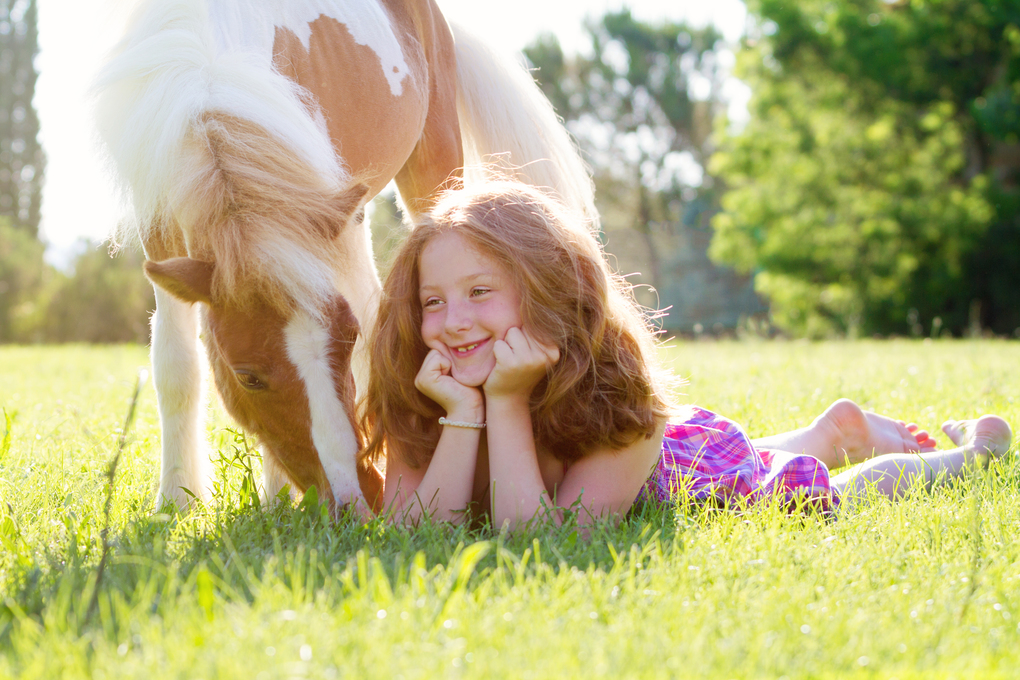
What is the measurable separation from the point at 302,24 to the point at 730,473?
215 cm

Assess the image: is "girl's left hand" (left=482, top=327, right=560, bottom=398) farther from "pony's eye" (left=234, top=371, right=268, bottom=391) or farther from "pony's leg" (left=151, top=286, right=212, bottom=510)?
"pony's leg" (left=151, top=286, right=212, bottom=510)

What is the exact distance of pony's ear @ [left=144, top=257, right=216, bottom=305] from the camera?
1988 mm

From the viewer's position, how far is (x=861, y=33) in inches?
545

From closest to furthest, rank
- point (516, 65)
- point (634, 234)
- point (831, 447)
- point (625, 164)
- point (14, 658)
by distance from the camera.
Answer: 1. point (14, 658)
2. point (831, 447)
3. point (516, 65)
4. point (634, 234)
5. point (625, 164)

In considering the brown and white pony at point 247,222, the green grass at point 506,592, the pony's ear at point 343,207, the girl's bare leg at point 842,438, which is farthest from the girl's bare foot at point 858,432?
the pony's ear at point 343,207

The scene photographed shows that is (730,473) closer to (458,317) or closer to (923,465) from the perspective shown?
(923,465)

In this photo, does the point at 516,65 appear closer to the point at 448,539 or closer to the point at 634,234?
the point at 448,539

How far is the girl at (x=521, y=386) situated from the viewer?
212cm

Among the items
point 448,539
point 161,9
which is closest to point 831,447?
point 448,539

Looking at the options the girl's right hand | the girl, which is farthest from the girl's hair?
the girl's right hand

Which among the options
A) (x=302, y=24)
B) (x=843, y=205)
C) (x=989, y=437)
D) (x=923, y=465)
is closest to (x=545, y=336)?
(x=923, y=465)

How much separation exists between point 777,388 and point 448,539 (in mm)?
3167

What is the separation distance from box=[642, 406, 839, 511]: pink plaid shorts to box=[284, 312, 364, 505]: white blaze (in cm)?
89

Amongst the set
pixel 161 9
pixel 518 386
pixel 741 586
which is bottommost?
pixel 741 586
